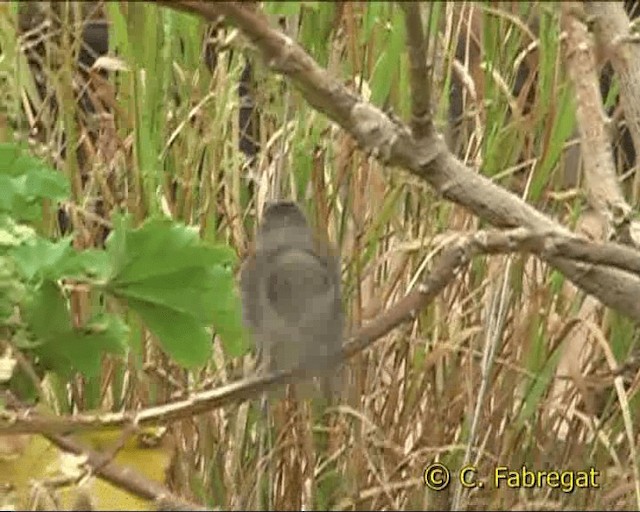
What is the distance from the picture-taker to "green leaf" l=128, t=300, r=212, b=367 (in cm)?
70

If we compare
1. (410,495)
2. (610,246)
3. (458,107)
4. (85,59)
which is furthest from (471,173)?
(85,59)

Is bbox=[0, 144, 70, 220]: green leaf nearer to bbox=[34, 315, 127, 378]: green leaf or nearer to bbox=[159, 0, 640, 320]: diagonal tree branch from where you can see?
bbox=[34, 315, 127, 378]: green leaf

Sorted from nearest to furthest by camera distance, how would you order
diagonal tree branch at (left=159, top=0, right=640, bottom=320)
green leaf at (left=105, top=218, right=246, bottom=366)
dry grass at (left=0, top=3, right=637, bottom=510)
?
diagonal tree branch at (left=159, top=0, right=640, bottom=320)
green leaf at (left=105, top=218, right=246, bottom=366)
dry grass at (left=0, top=3, right=637, bottom=510)

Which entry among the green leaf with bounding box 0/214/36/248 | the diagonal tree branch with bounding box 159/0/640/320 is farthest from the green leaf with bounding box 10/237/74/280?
the diagonal tree branch with bounding box 159/0/640/320

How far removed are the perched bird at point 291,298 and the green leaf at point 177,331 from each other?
0.03 meters

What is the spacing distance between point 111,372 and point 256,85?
8.9 inches

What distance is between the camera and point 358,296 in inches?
36.4

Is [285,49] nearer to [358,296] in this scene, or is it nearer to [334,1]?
[334,1]

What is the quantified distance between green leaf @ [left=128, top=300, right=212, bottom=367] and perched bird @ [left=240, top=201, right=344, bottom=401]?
A: 0.10ft

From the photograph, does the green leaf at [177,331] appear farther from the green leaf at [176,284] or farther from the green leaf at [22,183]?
the green leaf at [22,183]

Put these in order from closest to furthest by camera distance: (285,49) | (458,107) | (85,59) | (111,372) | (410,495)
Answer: (285,49) → (410,495) → (111,372) → (458,107) → (85,59)

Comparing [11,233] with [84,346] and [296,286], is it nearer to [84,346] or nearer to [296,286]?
[84,346]

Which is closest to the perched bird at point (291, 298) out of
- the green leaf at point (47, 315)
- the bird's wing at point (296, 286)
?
the bird's wing at point (296, 286)

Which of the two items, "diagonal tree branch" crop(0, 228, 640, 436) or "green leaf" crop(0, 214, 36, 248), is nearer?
"diagonal tree branch" crop(0, 228, 640, 436)
